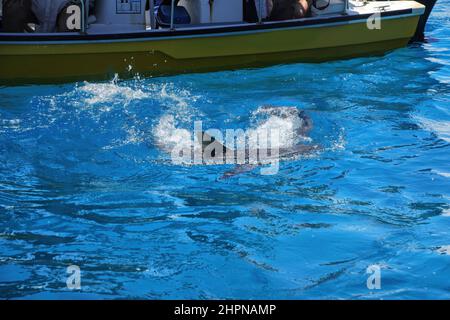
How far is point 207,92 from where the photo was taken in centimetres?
1235

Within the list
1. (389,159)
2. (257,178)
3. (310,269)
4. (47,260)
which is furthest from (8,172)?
(389,159)

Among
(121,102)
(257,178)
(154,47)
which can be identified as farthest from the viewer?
(154,47)

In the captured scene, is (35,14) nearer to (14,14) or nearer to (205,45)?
(14,14)

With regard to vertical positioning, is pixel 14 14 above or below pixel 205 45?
above

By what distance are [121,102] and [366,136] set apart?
3.64 metres

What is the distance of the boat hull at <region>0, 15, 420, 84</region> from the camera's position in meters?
12.6

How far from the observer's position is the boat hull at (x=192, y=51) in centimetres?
1264

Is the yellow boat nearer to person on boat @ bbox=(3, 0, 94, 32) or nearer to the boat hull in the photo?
the boat hull

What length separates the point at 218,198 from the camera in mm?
8453

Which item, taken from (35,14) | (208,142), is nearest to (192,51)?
(35,14)

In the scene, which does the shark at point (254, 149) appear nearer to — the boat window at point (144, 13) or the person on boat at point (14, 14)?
the boat window at point (144, 13)

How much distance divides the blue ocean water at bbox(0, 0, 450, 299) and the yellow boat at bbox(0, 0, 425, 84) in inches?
16.7

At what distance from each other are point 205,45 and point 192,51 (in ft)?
0.79

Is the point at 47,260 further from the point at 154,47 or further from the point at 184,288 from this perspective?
the point at 154,47
